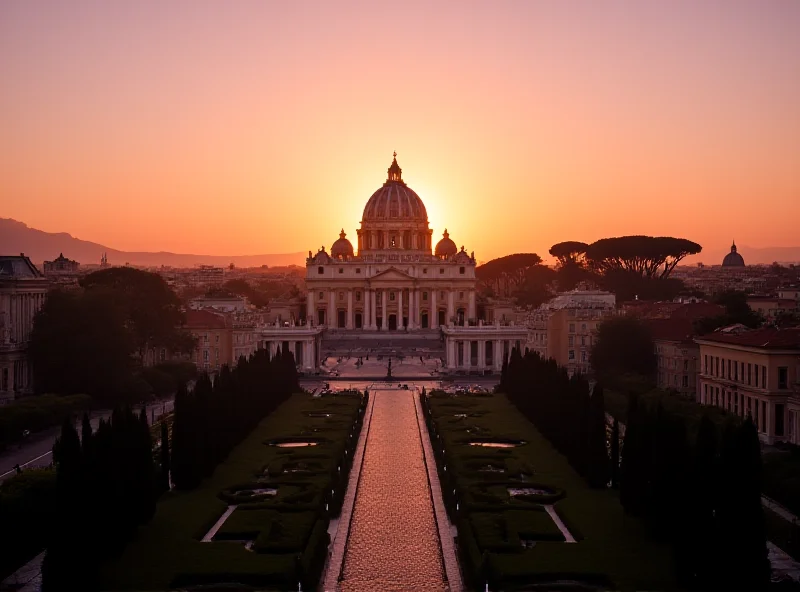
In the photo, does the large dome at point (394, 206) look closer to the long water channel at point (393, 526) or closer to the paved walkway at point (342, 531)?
the long water channel at point (393, 526)

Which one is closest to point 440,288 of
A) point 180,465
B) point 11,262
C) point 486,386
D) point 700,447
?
point 486,386

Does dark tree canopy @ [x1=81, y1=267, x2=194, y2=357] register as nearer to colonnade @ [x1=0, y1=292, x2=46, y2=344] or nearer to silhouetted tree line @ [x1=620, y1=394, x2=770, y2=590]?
Answer: colonnade @ [x1=0, y1=292, x2=46, y2=344]

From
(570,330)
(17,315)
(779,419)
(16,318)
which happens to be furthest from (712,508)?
(570,330)

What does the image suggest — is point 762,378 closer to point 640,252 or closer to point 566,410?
point 566,410

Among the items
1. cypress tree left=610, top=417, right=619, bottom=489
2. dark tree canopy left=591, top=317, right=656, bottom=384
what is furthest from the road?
dark tree canopy left=591, top=317, right=656, bottom=384

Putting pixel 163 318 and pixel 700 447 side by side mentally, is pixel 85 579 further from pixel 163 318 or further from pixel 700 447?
pixel 163 318
